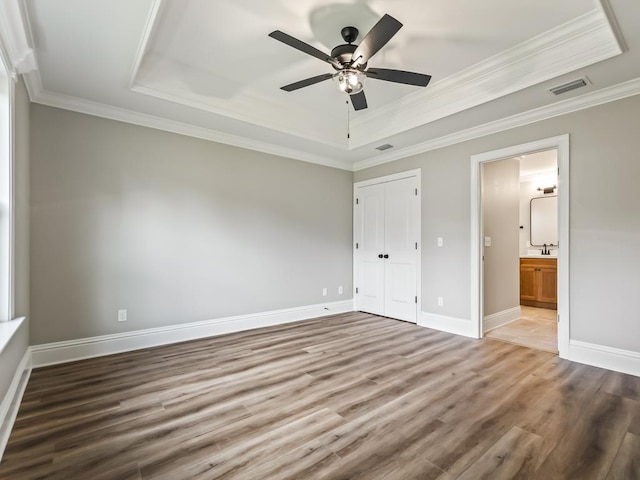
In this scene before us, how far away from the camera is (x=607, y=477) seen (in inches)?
63.7

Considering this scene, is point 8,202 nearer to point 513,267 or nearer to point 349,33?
point 349,33

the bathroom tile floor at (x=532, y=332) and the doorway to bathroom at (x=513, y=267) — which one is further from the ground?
the doorway to bathroom at (x=513, y=267)

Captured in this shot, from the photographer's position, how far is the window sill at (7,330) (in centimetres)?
194

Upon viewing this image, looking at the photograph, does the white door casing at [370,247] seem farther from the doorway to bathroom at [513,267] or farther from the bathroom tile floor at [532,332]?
the bathroom tile floor at [532,332]

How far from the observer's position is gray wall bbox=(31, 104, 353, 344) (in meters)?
3.14

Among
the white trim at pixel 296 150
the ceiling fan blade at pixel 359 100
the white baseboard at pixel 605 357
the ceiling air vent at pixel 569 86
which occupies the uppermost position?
the ceiling air vent at pixel 569 86

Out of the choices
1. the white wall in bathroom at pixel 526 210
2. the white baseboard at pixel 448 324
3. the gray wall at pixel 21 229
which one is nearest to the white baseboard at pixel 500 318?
the white baseboard at pixel 448 324

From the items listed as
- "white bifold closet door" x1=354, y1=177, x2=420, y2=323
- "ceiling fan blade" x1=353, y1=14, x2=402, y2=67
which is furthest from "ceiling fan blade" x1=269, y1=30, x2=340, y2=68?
"white bifold closet door" x1=354, y1=177, x2=420, y2=323

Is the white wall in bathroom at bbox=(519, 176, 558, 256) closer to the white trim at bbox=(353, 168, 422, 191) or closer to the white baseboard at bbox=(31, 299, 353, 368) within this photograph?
the white trim at bbox=(353, 168, 422, 191)

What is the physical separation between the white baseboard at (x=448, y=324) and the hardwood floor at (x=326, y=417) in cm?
57

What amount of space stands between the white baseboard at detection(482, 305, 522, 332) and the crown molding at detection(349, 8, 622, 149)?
2757 millimetres

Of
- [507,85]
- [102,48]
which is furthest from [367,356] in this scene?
[102,48]

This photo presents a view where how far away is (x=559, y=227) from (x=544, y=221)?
4104 millimetres

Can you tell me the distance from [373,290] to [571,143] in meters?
3.29
